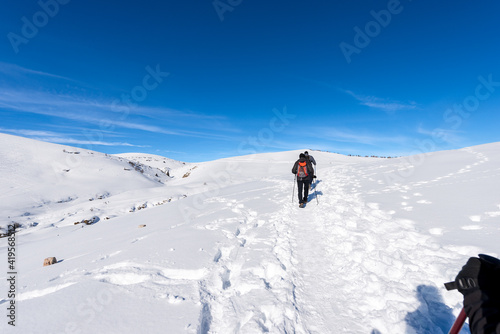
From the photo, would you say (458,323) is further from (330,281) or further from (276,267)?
(276,267)

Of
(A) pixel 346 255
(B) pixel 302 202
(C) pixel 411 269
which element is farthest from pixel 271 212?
(C) pixel 411 269

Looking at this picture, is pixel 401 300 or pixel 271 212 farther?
pixel 271 212

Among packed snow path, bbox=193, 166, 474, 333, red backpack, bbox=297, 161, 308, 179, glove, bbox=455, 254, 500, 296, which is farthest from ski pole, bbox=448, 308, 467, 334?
red backpack, bbox=297, 161, 308, 179

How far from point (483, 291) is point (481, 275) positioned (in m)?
0.14

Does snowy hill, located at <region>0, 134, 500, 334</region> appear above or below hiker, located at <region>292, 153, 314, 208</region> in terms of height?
below

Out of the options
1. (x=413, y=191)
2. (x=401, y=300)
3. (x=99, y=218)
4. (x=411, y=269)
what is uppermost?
(x=413, y=191)

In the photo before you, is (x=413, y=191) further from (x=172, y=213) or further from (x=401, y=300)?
(x=172, y=213)

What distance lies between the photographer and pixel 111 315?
A: 2.65 m

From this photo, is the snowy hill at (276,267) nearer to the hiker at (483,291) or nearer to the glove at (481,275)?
the hiker at (483,291)

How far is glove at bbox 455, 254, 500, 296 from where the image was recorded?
1.37 metres

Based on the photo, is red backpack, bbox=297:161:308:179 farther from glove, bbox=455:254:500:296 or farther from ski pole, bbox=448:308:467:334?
glove, bbox=455:254:500:296

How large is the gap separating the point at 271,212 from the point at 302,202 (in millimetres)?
1743

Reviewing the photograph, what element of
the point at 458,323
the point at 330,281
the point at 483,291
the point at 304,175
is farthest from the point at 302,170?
the point at 483,291

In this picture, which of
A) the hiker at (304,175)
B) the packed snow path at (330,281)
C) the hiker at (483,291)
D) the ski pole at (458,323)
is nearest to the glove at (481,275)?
the hiker at (483,291)
